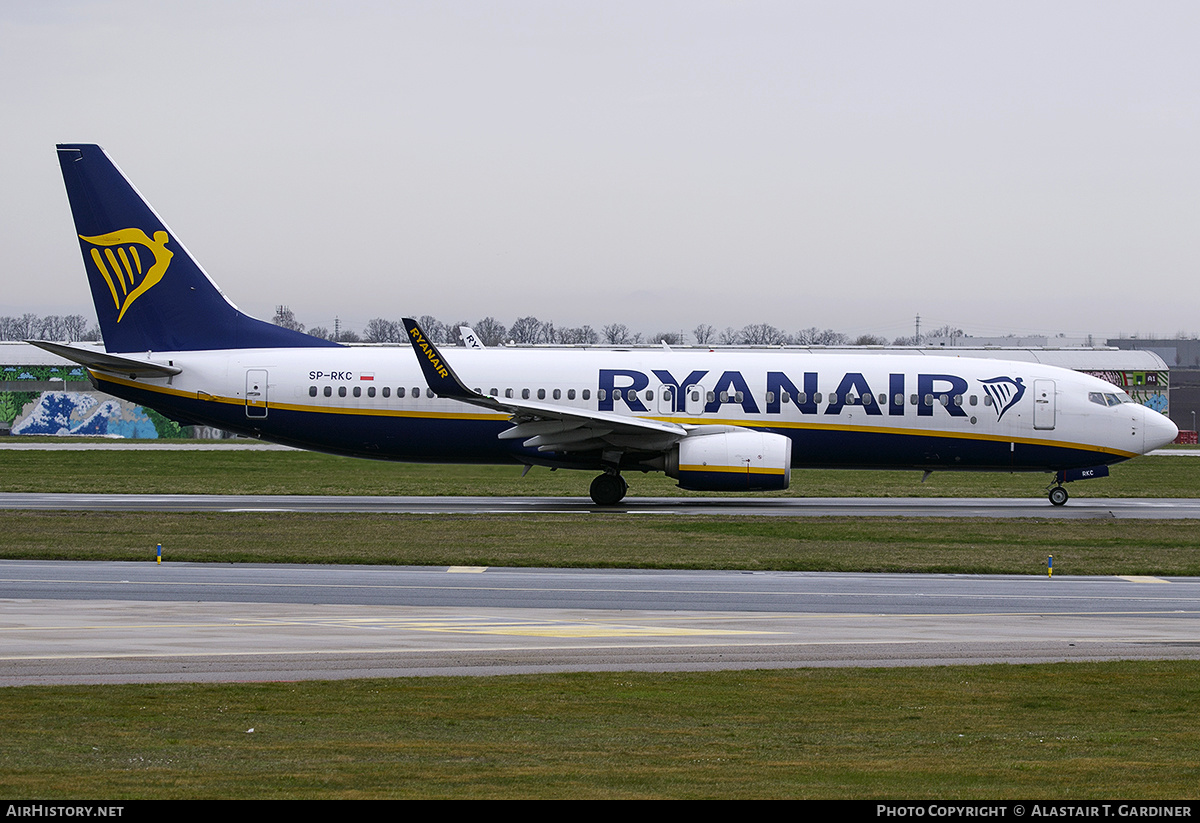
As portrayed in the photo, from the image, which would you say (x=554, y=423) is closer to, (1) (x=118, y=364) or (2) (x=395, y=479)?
(1) (x=118, y=364)

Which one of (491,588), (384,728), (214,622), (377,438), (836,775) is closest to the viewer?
(836,775)

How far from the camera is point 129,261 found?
34.8 meters

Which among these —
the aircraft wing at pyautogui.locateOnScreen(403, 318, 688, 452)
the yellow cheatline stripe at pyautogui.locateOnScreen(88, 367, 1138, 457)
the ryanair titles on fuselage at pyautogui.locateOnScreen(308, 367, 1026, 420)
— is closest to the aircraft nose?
the yellow cheatline stripe at pyautogui.locateOnScreen(88, 367, 1138, 457)

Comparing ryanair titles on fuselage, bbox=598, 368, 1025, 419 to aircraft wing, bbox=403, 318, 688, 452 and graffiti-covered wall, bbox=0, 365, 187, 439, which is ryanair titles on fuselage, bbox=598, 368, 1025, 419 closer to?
aircraft wing, bbox=403, 318, 688, 452

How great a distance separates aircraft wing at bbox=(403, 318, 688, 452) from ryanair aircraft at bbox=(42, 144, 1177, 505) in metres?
0.08

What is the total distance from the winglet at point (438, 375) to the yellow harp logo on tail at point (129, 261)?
318 inches

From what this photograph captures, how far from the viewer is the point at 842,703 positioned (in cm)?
1184

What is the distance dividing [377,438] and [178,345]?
20.0 feet

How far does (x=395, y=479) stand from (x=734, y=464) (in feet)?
52.6

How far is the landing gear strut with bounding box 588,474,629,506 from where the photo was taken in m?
33.6

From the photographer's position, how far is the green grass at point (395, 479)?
39.7 meters

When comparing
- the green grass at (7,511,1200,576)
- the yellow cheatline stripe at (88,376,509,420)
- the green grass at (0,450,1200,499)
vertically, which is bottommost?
the green grass at (0,450,1200,499)
